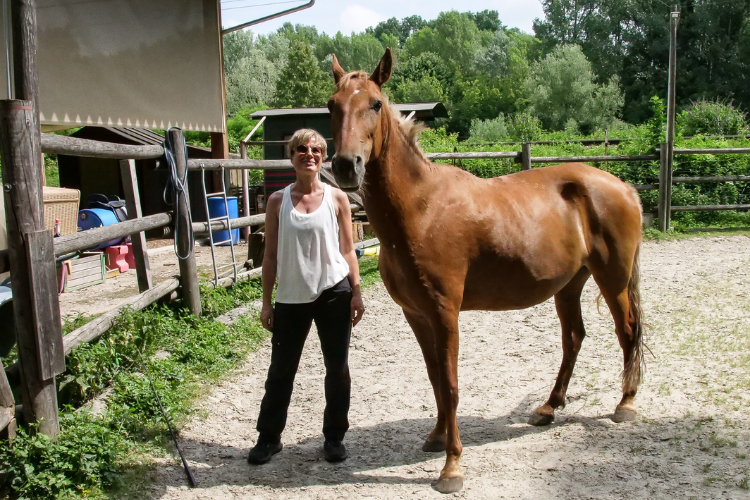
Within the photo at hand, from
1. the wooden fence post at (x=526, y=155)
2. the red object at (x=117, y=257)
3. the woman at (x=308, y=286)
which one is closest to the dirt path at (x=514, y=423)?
the woman at (x=308, y=286)

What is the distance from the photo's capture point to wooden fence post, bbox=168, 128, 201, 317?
17.4ft

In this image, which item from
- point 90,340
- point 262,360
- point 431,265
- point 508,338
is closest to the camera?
point 431,265

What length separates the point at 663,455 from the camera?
3.18m

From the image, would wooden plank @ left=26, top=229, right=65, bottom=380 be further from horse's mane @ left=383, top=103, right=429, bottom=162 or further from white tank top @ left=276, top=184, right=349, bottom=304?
horse's mane @ left=383, top=103, right=429, bottom=162

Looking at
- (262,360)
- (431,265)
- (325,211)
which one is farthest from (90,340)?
(431,265)

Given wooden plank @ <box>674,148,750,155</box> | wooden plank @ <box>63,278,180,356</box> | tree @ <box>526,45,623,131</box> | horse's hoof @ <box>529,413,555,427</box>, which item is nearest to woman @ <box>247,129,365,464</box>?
horse's hoof @ <box>529,413,555,427</box>

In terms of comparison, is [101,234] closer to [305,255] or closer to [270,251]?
[270,251]

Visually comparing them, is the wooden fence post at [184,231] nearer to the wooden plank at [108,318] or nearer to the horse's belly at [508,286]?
the wooden plank at [108,318]

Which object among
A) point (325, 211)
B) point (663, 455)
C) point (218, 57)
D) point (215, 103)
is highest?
point (218, 57)

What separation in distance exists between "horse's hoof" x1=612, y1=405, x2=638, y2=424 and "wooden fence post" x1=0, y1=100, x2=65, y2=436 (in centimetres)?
309

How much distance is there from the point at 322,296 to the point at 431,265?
0.60 metres

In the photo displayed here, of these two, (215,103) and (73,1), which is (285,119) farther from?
(73,1)

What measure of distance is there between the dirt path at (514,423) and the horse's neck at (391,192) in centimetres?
127

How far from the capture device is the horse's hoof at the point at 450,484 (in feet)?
9.64
